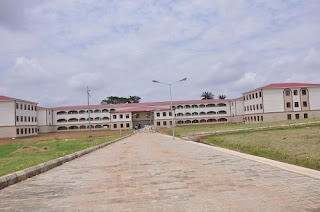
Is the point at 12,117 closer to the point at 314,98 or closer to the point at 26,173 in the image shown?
the point at 26,173

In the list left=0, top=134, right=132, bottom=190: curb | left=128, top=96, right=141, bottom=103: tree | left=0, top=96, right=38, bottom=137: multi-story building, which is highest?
left=128, top=96, right=141, bottom=103: tree

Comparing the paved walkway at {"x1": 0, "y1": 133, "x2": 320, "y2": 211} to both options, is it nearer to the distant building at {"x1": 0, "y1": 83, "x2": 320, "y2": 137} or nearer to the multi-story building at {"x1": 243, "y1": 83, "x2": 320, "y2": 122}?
the multi-story building at {"x1": 243, "y1": 83, "x2": 320, "y2": 122}

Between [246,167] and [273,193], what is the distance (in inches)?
169

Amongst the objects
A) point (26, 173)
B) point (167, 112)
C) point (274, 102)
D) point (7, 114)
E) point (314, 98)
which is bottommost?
point (26, 173)

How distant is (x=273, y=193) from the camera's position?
22.4 ft

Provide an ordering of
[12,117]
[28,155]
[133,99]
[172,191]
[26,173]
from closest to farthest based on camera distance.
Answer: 1. [172,191]
2. [26,173]
3. [28,155]
4. [12,117]
5. [133,99]

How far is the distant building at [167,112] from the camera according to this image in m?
68.3

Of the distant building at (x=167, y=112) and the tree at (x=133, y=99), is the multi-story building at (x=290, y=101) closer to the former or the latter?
the distant building at (x=167, y=112)

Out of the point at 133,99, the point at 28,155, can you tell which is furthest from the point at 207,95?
the point at 28,155

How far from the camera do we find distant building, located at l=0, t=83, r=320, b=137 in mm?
68312

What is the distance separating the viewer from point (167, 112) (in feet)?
275

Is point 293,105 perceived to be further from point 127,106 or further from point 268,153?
point 268,153

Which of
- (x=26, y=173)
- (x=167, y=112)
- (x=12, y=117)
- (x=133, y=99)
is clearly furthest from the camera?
(x=133, y=99)

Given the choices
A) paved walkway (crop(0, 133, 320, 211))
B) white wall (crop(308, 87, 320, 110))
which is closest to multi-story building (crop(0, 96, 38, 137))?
paved walkway (crop(0, 133, 320, 211))
